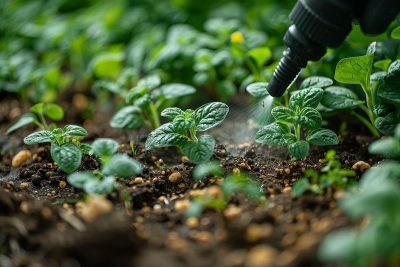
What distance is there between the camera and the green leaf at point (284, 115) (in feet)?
4.57

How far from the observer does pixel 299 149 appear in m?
1.37

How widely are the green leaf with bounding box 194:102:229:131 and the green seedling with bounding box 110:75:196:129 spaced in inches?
11.5

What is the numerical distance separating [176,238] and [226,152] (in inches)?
21.8

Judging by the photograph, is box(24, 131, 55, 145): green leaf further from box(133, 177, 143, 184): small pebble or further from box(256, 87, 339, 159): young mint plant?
box(256, 87, 339, 159): young mint plant

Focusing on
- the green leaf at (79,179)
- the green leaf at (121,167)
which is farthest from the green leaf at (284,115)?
the green leaf at (79,179)

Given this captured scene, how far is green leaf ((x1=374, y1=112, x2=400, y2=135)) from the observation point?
1.40 meters

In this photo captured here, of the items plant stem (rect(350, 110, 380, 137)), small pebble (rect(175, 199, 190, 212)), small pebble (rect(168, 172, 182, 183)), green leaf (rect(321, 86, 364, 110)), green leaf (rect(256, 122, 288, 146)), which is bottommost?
plant stem (rect(350, 110, 380, 137))

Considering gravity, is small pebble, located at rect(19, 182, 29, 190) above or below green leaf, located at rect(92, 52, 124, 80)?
Answer: above

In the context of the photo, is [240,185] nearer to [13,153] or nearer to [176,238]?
[176,238]

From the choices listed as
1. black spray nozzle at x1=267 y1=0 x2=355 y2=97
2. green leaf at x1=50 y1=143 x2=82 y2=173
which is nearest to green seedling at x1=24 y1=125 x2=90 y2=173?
green leaf at x1=50 y1=143 x2=82 y2=173

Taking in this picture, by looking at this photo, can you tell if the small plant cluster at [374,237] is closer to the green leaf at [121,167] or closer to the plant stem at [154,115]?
the green leaf at [121,167]

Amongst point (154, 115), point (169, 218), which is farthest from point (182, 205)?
point (154, 115)

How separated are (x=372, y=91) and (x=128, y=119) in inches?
32.8

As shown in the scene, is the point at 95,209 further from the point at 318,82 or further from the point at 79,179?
the point at 318,82
